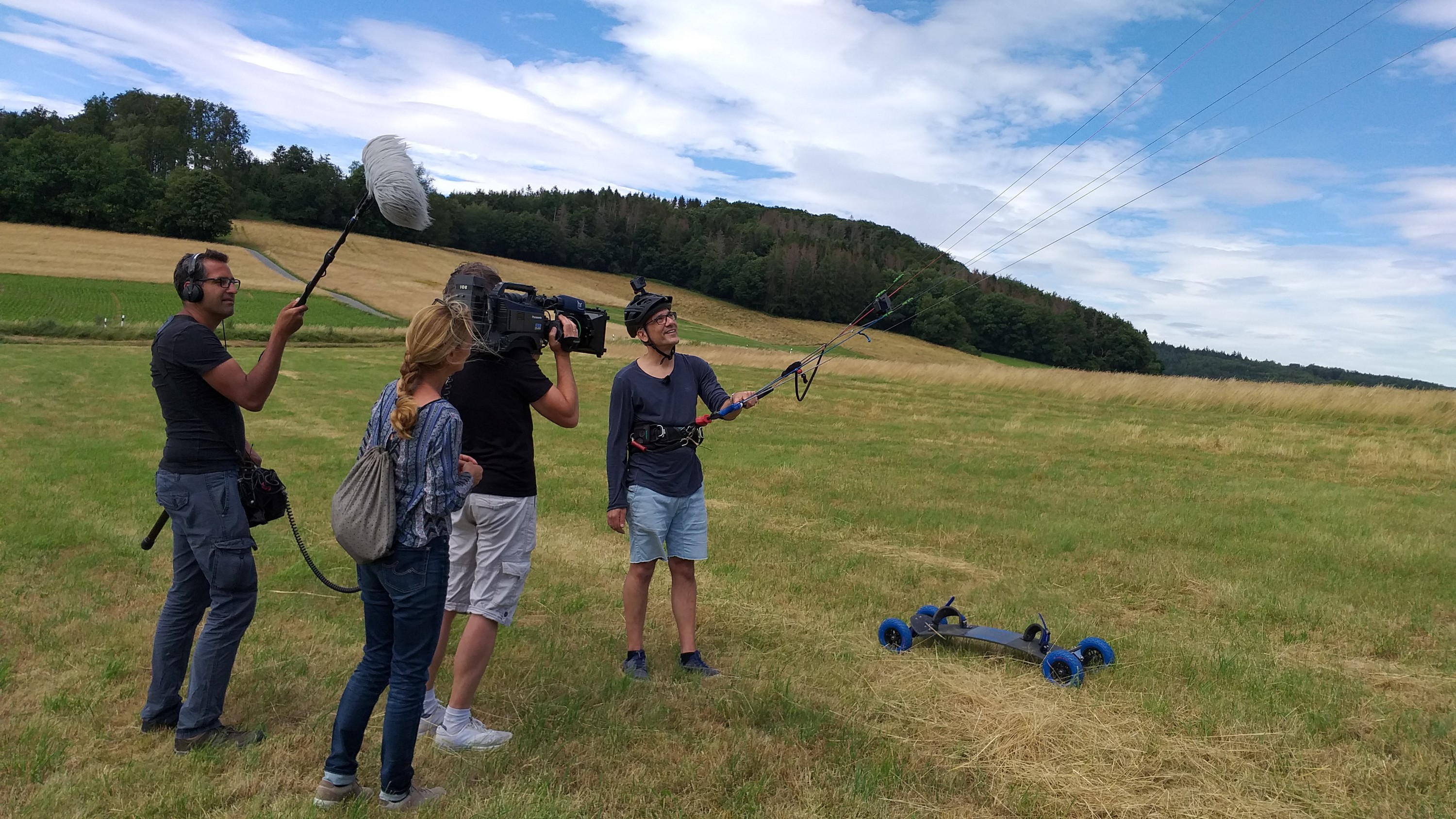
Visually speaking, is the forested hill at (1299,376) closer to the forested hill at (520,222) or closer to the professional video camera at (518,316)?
the forested hill at (520,222)

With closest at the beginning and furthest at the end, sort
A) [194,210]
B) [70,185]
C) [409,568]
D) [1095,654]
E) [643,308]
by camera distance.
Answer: [409,568], [643,308], [1095,654], [70,185], [194,210]

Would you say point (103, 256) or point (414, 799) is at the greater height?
point (414, 799)

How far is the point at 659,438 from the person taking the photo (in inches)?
207

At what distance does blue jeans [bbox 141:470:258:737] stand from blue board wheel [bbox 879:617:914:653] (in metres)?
4.00

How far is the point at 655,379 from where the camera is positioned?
5.34 m

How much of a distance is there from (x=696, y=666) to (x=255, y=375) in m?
3.05

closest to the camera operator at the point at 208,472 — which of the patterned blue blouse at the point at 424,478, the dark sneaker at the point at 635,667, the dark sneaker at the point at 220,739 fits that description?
the dark sneaker at the point at 220,739

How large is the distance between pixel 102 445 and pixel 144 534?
6.55 metres

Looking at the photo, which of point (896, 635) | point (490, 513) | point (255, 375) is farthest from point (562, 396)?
point (896, 635)

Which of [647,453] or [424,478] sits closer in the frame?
[424,478]

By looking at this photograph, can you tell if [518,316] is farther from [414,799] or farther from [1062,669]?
[1062,669]

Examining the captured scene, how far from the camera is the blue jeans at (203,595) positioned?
4051mm

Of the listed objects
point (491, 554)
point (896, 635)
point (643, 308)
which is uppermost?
point (643, 308)

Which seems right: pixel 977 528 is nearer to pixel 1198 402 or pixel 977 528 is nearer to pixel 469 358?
pixel 469 358
